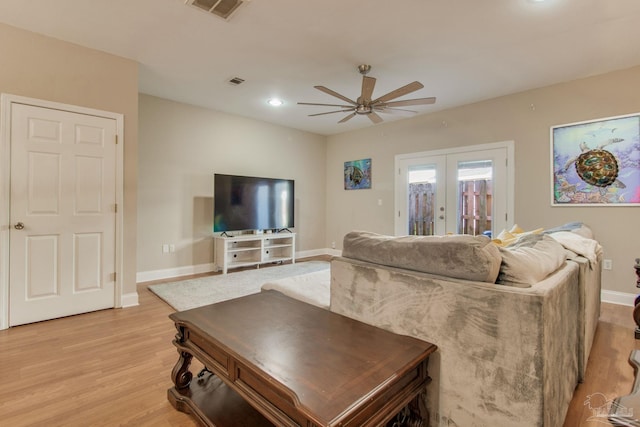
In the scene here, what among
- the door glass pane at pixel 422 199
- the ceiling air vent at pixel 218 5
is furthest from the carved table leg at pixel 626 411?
the door glass pane at pixel 422 199

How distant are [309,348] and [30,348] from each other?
2448mm

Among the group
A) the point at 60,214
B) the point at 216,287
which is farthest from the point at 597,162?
the point at 60,214

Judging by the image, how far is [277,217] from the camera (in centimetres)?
544

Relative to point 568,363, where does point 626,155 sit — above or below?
above

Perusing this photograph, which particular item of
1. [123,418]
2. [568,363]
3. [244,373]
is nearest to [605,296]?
[568,363]

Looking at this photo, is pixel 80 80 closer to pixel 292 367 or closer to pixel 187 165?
pixel 187 165

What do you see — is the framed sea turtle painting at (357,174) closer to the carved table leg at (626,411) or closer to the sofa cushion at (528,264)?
the sofa cushion at (528,264)

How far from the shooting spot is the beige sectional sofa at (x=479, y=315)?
1095 millimetres

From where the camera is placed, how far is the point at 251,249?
16.1 feet

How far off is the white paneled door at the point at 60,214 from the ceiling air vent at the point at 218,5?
1612 millimetres

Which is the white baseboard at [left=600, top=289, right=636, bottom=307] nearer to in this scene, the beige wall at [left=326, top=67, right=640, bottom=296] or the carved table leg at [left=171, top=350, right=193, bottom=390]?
the beige wall at [left=326, top=67, right=640, bottom=296]

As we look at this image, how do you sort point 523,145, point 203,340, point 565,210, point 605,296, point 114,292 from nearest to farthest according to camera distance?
point 203,340 < point 114,292 < point 605,296 < point 565,210 < point 523,145

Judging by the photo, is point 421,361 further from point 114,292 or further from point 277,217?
point 277,217

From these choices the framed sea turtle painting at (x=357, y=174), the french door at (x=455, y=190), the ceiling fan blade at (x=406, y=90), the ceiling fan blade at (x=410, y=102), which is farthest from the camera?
the framed sea turtle painting at (x=357, y=174)
